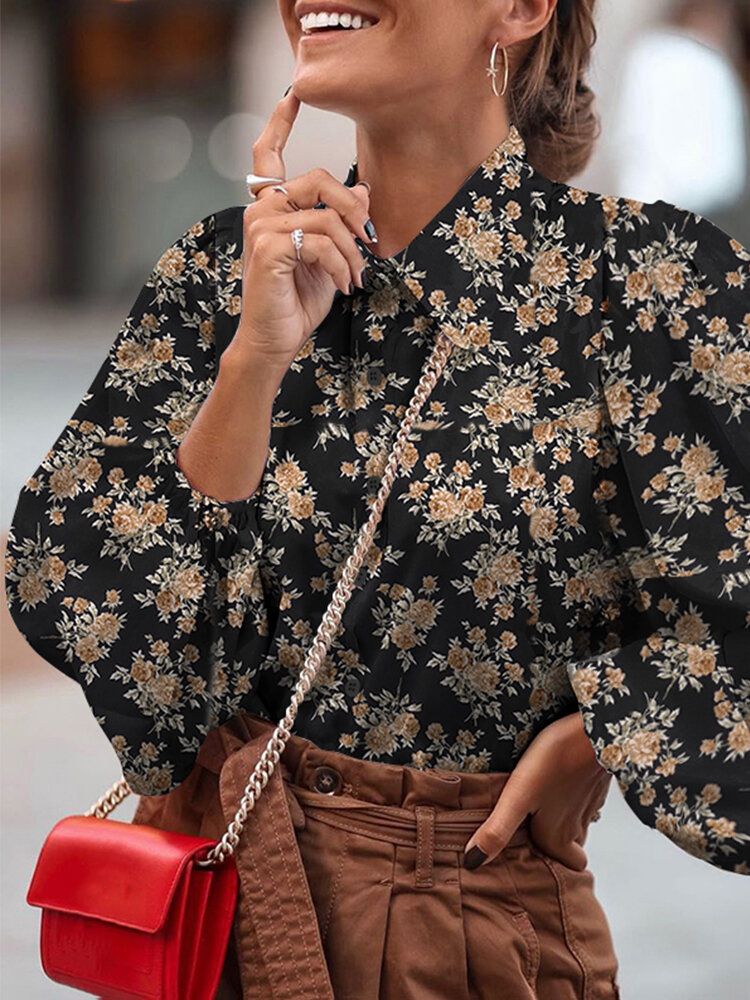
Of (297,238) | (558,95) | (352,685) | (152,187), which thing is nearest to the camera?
(297,238)

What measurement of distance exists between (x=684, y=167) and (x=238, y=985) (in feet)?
44.2

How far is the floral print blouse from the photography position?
1729 millimetres

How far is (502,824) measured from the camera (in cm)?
176

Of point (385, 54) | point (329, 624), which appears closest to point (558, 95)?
point (385, 54)

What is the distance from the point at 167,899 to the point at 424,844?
0.27 meters

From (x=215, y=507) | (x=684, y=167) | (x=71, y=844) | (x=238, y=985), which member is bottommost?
(x=238, y=985)

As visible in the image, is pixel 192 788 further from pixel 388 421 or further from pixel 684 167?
pixel 684 167

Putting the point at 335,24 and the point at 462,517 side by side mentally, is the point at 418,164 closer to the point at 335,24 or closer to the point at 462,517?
the point at 335,24

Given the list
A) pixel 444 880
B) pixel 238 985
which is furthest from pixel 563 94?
pixel 238 985

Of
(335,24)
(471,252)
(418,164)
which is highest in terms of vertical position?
(335,24)

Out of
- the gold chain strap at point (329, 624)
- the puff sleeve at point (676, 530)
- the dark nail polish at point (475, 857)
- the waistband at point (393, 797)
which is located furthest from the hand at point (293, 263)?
the dark nail polish at point (475, 857)

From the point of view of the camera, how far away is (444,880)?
71.1 inches

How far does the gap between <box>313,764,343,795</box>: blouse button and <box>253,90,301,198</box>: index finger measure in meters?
0.61

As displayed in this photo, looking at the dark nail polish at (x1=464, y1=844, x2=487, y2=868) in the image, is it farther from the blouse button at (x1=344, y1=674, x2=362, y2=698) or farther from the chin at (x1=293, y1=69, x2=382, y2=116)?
the chin at (x1=293, y1=69, x2=382, y2=116)
